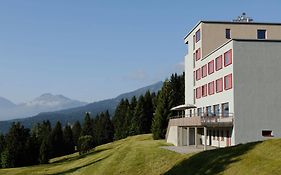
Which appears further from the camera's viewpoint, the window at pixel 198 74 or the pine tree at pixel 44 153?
the pine tree at pixel 44 153

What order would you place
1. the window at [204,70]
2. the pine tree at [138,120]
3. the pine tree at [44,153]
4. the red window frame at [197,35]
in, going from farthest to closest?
the pine tree at [138,120] < the pine tree at [44,153] < the red window frame at [197,35] < the window at [204,70]

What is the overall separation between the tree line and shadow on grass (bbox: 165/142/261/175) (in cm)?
4201

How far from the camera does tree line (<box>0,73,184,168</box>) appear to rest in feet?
280

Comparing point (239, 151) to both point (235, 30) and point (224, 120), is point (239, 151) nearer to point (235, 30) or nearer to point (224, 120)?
point (224, 120)

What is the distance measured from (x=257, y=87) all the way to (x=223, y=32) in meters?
16.0

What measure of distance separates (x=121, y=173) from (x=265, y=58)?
21.8 m

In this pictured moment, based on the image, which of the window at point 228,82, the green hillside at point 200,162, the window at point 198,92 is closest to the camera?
the green hillside at point 200,162

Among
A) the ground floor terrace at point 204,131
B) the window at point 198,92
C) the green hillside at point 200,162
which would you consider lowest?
the green hillside at point 200,162

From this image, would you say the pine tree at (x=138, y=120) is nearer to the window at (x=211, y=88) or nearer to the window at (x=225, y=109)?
the window at (x=211, y=88)

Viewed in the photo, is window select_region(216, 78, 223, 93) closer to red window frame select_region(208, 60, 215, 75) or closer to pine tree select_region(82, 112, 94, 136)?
red window frame select_region(208, 60, 215, 75)

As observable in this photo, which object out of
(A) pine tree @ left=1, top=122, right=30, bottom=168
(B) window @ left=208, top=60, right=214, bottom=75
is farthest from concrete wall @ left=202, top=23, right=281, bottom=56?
(A) pine tree @ left=1, top=122, right=30, bottom=168

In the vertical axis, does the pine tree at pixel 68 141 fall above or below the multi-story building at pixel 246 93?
below

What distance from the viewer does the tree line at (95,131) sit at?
280 ft

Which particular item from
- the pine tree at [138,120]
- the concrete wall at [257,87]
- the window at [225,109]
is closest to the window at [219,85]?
the window at [225,109]
